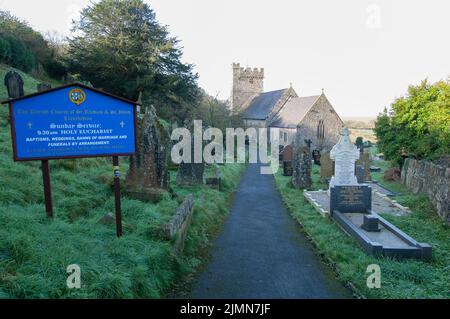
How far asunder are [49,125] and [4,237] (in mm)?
1863

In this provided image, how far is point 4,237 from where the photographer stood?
4.48m

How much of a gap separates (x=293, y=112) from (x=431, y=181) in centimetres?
3042

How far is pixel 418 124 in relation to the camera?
55.1ft

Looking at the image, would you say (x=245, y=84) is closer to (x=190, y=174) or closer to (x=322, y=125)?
(x=322, y=125)

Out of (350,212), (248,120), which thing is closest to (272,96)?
(248,120)

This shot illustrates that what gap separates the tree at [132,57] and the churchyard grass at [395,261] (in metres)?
18.2

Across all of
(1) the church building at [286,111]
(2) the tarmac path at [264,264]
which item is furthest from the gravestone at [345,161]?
(1) the church building at [286,111]

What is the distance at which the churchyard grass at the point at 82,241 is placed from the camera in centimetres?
403

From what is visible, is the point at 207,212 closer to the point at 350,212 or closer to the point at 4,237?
the point at 350,212

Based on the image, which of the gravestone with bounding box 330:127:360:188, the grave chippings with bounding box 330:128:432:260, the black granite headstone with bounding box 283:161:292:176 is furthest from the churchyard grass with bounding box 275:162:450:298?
the black granite headstone with bounding box 283:161:292:176

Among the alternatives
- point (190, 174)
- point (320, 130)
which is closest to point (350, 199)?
point (190, 174)

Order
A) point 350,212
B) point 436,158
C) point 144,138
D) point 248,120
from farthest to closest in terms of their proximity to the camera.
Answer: point 248,120 < point 436,158 < point 350,212 < point 144,138

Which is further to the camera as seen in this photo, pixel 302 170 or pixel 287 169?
pixel 287 169

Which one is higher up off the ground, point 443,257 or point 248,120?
point 248,120
